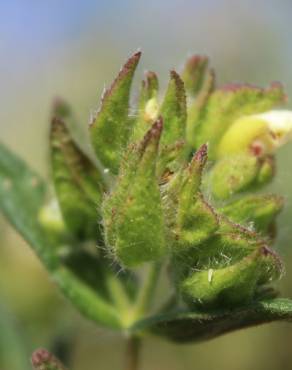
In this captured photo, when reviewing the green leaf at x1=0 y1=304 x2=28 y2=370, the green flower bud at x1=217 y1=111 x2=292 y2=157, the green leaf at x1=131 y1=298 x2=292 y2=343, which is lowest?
the green leaf at x1=0 y1=304 x2=28 y2=370

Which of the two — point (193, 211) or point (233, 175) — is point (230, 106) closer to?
point (233, 175)

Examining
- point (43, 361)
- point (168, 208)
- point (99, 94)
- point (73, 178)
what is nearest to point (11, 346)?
point (73, 178)

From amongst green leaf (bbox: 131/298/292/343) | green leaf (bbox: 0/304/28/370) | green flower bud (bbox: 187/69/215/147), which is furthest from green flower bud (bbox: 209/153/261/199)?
green leaf (bbox: 0/304/28/370)

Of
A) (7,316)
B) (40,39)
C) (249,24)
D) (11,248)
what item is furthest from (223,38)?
(7,316)

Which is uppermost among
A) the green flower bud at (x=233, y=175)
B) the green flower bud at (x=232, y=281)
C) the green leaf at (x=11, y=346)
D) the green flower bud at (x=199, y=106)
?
the green flower bud at (x=199, y=106)

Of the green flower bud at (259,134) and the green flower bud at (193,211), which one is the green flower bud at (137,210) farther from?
the green flower bud at (259,134)

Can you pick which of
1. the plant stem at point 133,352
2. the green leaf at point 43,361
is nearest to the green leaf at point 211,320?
the plant stem at point 133,352

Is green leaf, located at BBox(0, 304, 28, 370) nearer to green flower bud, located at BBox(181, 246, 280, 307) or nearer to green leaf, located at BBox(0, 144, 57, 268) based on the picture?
green leaf, located at BBox(0, 144, 57, 268)
